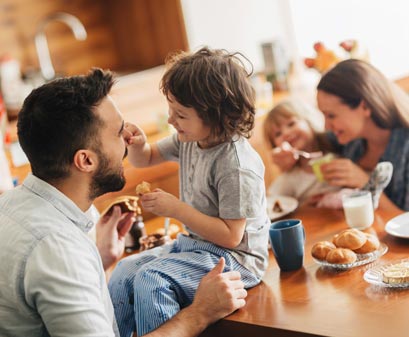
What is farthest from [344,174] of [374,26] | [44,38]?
[44,38]

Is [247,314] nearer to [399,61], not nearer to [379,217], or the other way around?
[379,217]

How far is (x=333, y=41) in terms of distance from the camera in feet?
14.0

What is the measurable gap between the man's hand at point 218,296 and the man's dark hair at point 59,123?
0.43 meters

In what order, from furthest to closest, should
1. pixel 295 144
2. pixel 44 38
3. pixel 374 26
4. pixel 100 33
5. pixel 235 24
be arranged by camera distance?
pixel 100 33 < pixel 235 24 < pixel 44 38 < pixel 374 26 < pixel 295 144

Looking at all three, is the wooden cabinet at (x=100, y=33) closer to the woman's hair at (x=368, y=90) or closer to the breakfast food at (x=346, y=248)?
the woman's hair at (x=368, y=90)

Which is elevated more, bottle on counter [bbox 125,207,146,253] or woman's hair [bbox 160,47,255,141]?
woman's hair [bbox 160,47,255,141]

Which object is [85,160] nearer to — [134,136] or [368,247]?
[134,136]

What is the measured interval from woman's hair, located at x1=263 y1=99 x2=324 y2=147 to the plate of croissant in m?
1.01

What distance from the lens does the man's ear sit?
174cm

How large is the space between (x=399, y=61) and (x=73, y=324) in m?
3.03

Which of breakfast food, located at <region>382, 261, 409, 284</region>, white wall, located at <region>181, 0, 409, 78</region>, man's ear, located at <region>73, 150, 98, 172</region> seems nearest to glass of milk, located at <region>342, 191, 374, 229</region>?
breakfast food, located at <region>382, 261, 409, 284</region>

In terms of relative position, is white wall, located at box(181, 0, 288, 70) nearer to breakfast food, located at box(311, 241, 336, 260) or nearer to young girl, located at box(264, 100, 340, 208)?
young girl, located at box(264, 100, 340, 208)

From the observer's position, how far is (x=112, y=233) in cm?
221

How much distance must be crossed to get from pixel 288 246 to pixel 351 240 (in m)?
0.16
